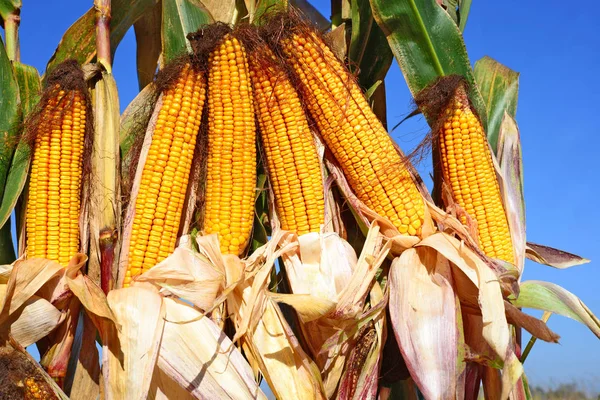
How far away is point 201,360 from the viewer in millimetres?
2021

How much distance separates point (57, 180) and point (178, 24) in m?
0.96

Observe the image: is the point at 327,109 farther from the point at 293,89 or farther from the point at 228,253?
the point at 228,253

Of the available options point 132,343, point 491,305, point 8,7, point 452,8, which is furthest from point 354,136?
point 8,7

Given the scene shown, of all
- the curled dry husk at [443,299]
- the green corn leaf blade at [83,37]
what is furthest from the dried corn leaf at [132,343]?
the green corn leaf blade at [83,37]

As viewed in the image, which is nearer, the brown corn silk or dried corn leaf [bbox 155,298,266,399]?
dried corn leaf [bbox 155,298,266,399]

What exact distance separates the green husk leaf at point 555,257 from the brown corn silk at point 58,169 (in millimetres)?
1857

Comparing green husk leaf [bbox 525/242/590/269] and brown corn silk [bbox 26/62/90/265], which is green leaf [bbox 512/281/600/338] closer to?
green husk leaf [bbox 525/242/590/269]

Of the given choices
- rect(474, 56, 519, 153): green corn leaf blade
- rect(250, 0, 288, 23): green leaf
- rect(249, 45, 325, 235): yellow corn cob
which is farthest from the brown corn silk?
rect(474, 56, 519, 153): green corn leaf blade

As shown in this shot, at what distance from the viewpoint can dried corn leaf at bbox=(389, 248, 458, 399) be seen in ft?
6.57

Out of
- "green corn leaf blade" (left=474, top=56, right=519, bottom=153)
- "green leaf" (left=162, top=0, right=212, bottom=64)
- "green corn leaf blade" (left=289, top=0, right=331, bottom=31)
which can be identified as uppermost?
"green corn leaf blade" (left=289, top=0, right=331, bottom=31)

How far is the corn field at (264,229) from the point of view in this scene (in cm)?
205

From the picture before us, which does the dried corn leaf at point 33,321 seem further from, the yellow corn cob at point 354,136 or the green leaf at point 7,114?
the yellow corn cob at point 354,136

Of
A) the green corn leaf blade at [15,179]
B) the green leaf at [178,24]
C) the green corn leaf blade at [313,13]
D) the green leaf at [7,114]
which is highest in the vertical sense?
the green corn leaf blade at [313,13]

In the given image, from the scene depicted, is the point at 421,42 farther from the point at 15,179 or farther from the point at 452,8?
the point at 15,179
